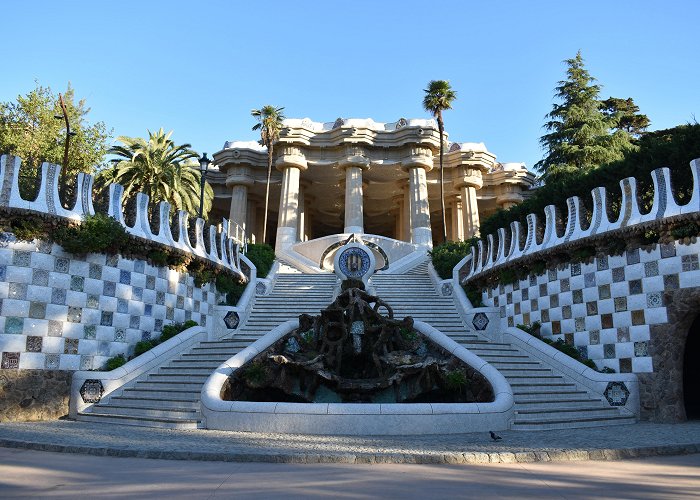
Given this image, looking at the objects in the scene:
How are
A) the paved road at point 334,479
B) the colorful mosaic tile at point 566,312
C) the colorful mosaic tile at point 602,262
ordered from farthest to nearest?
the colorful mosaic tile at point 566,312 → the colorful mosaic tile at point 602,262 → the paved road at point 334,479

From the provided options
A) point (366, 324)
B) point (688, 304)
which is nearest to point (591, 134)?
point (688, 304)

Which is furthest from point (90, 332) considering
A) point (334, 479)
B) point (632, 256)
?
point (632, 256)

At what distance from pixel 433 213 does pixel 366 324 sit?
135 ft

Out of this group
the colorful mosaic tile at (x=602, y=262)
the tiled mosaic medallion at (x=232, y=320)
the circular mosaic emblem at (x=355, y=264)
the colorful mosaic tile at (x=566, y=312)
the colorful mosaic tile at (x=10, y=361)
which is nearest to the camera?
the colorful mosaic tile at (x=10, y=361)

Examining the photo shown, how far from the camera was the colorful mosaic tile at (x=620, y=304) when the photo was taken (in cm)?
1452

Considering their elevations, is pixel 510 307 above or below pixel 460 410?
above

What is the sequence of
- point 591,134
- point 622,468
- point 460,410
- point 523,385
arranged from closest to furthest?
point 622,468
point 460,410
point 523,385
point 591,134

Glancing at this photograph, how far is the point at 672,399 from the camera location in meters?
13.3

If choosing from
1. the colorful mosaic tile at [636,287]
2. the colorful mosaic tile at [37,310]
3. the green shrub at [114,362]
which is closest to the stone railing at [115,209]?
the colorful mosaic tile at [37,310]

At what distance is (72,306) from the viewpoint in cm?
1441

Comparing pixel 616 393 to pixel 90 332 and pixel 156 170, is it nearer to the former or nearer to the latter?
pixel 90 332

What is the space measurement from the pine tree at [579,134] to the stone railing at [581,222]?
1110cm

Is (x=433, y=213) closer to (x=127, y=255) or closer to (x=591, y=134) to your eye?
(x=591, y=134)

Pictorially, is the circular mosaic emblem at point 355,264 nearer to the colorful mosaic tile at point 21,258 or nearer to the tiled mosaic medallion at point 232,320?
the tiled mosaic medallion at point 232,320
